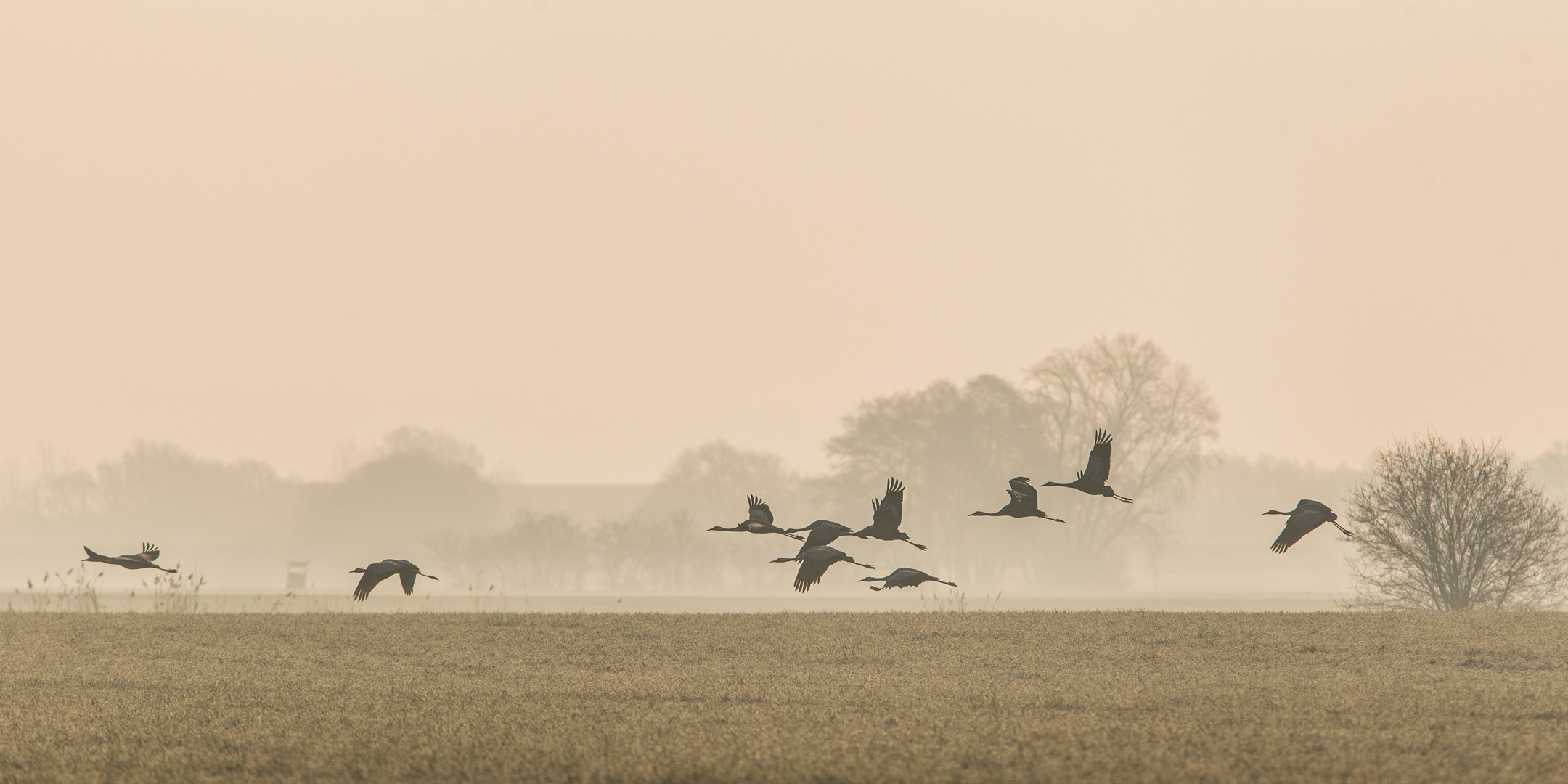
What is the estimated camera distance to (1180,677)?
61.6 feet

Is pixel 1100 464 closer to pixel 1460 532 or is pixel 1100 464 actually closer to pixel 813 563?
pixel 813 563

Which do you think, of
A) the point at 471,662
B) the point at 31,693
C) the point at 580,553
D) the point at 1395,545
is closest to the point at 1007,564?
the point at 580,553

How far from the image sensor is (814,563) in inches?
557

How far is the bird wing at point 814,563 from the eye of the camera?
1397cm

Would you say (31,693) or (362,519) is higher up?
(362,519)

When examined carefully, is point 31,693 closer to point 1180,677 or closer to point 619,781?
point 619,781

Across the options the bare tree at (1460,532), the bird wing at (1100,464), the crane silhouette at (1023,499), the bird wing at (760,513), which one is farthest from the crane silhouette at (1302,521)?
the bare tree at (1460,532)

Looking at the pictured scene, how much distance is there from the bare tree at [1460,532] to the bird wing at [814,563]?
79.6 ft

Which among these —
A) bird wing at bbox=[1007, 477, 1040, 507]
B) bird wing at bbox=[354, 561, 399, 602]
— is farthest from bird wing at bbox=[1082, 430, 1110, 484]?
bird wing at bbox=[354, 561, 399, 602]

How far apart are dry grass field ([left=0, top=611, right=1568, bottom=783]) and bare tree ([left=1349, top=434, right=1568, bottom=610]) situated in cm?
645

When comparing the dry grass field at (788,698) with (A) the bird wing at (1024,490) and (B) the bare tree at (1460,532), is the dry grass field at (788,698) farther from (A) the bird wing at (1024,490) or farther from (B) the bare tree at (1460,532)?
(B) the bare tree at (1460,532)

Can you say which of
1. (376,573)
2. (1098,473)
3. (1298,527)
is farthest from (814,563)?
(1298,527)

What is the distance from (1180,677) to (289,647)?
14741 mm

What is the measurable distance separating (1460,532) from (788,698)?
23.4m
